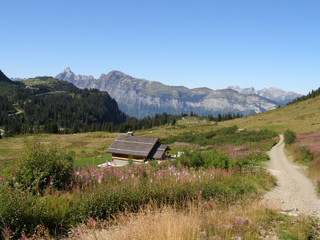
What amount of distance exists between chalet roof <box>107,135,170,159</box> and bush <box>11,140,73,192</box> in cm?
2217

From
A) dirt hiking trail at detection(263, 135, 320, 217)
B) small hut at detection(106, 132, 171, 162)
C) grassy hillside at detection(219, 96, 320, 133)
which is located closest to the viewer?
dirt hiking trail at detection(263, 135, 320, 217)

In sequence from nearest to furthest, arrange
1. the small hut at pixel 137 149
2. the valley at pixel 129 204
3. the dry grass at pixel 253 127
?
1. the valley at pixel 129 204
2. the small hut at pixel 137 149
3. the dry grass at pixel 253 127

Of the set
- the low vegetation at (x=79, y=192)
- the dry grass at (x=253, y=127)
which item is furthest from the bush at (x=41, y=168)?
the dry grass at (x=253, y=127)

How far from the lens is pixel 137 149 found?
3297cm

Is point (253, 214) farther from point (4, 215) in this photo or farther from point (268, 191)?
point (4, 215)

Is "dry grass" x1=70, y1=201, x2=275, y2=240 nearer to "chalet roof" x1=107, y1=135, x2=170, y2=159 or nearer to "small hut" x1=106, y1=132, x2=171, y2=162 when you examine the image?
"small hut" x1=106, y1=132, x2=171, y2=162

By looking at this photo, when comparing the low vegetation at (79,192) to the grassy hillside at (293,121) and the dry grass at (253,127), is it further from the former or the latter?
the grassy hillside at (293,121)

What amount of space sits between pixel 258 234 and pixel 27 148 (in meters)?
8.64

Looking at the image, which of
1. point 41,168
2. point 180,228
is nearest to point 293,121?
point 41,168

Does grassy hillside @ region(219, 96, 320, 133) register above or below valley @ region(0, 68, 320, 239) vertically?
above

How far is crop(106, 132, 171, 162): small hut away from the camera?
105 ft

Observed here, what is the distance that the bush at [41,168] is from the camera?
8.66 metres

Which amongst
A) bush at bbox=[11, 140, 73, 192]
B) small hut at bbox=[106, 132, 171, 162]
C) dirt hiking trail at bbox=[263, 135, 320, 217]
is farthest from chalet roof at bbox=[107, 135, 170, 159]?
bush at bbox=[11, 140, 73, 192]

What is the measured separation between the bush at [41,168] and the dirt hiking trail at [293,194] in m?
8.09
